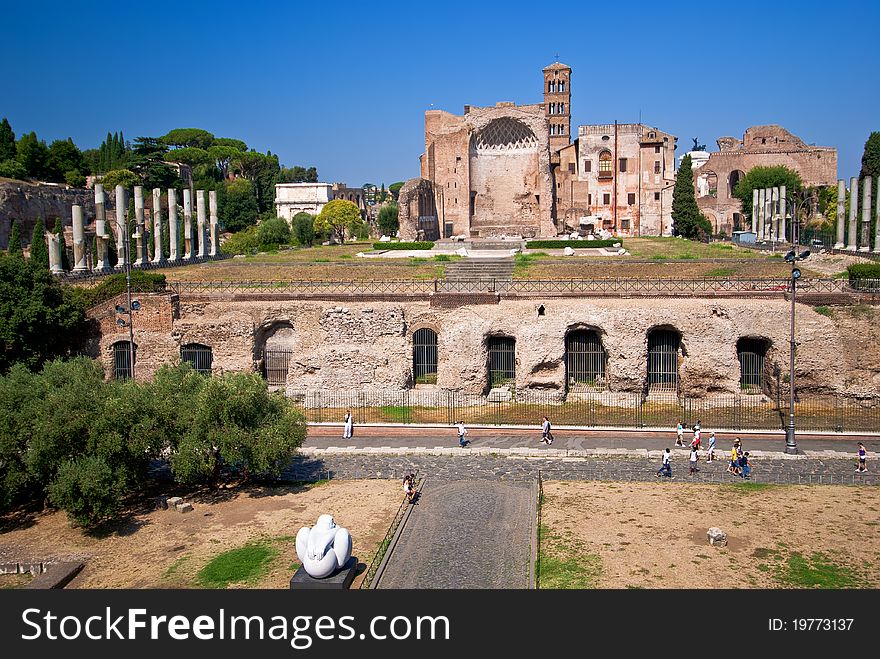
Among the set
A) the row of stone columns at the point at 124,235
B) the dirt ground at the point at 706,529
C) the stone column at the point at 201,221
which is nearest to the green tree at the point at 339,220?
the row of stone columns at the point at 124,235

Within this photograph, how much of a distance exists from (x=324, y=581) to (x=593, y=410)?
15502 mm

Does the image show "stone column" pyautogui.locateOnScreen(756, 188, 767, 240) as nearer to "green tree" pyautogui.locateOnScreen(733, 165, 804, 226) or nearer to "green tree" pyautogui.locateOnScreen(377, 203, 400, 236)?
"green tree" pyautogui.locateOnScreen(733, 165, 804, 226)

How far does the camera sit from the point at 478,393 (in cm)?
3133

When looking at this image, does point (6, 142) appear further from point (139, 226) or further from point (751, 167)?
point (751, 167)

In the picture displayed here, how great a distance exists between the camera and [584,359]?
32.2m

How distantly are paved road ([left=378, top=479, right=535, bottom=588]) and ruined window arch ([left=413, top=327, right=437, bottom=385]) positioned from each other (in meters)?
11.5

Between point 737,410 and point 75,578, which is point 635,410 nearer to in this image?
point 737,410

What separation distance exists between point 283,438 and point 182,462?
259 cm

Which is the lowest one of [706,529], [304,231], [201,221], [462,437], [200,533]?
[200,533]

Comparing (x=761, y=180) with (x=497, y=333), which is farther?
(x=761, y=180)

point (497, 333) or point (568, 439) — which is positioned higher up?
point (497, 333)

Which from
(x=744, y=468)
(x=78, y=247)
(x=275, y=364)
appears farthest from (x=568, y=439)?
(x=78, y=247)

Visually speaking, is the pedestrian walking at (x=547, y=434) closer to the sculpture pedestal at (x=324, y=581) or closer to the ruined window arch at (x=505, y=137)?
the sculpture pedestal at (x=324, y=581)

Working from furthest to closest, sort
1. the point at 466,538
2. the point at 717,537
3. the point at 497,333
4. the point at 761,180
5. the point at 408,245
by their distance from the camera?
the point at 761,180
the point at 408,245
the point at 497,333
the point at 466,538
the point at 717,537
